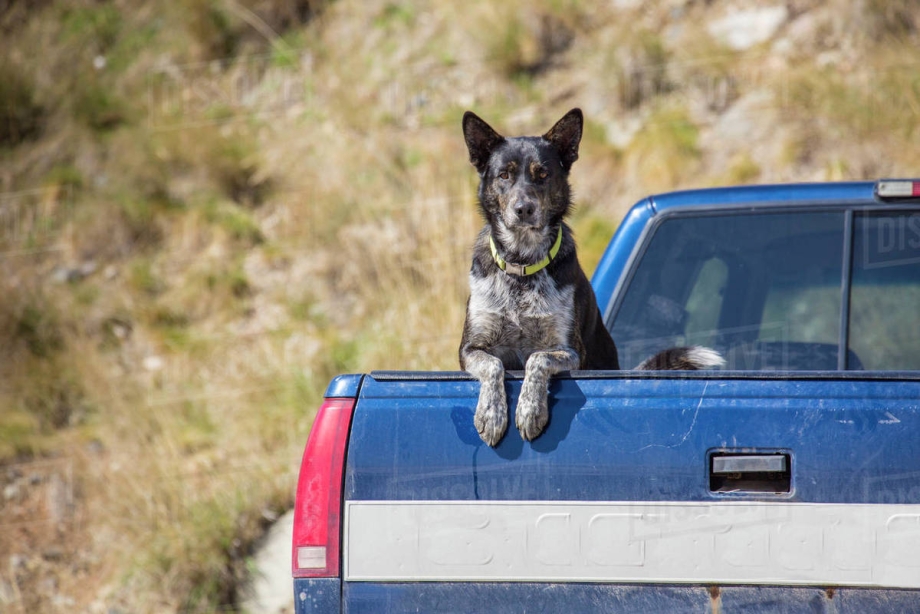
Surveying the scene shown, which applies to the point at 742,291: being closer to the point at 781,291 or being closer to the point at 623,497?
the point at 781,291

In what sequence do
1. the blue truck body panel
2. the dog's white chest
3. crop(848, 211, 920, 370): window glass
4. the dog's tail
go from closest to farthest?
the blue truck body panel < the dog's tail < the dog's white chest < crop(848, 211, 920, 370): window glass

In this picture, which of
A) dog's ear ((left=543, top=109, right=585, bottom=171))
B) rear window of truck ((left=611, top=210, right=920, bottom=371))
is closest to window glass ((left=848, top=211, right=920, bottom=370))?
rear window of truck ((left=611, top=210, right=920, bottom=371))

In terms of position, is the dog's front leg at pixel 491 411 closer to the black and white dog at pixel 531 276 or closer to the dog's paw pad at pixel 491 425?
the dog's paw pad at pixel 491 425

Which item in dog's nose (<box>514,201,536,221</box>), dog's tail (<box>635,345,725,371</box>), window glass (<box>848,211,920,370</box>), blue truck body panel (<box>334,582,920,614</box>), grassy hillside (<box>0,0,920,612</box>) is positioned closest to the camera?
blue truck body panel (<box>334,582,920,614</box>)

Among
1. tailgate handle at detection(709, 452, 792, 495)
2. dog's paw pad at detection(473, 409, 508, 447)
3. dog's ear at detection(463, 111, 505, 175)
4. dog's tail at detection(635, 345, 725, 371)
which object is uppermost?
dog's ear at detection(463, 111, 505, 175)

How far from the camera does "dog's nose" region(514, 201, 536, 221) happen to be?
3697 millimetres

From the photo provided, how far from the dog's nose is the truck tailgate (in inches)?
58.2

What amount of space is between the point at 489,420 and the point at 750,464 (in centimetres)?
64

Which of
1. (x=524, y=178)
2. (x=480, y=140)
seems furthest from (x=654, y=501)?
(x=480, y=140)

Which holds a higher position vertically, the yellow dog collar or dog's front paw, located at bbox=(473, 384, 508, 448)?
the yellow dog collar

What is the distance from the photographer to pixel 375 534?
2271 mm

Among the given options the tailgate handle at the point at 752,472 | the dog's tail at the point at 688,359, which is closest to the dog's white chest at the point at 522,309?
the dog's tail at the point at 688,359

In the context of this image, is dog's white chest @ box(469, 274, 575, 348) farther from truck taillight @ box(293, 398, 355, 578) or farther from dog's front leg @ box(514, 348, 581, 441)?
truck taillight @ box(293, 398, 355, 578)

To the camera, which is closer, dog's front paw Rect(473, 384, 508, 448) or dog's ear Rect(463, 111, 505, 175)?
dog's front paw Rect(473, 384, 508, 448)
